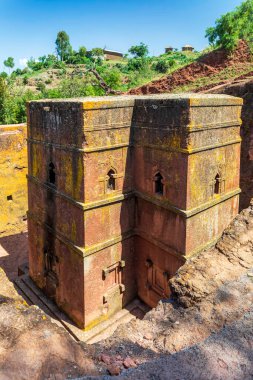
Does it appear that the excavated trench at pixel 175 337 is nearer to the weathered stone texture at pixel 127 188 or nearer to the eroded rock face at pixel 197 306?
the eroded rock face at pixel 197 306

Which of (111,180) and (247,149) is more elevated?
(247,149)

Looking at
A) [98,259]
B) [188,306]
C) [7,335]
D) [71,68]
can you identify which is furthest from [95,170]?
[71,68]

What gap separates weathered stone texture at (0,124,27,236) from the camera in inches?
644

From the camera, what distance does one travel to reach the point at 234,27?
77.0ft

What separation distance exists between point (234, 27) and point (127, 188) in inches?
738

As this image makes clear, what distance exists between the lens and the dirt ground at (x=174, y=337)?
297 centimetres

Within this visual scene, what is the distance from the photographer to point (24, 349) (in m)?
3.27

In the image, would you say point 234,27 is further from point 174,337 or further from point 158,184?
point 174,337

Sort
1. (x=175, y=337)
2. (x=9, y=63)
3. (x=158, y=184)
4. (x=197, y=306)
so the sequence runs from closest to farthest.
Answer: (x=175, y=337), (x=197, y=306), (x=158, y=184), (x=9, y=63)

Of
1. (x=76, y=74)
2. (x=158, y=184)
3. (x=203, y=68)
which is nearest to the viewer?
(x=158, y=184)

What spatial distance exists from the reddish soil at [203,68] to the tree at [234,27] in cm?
56

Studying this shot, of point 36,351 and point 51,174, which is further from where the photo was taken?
point 51,174

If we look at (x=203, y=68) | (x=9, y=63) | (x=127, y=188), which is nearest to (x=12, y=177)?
(x=127, y=188)

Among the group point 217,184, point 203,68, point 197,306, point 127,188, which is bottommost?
point 197,306
